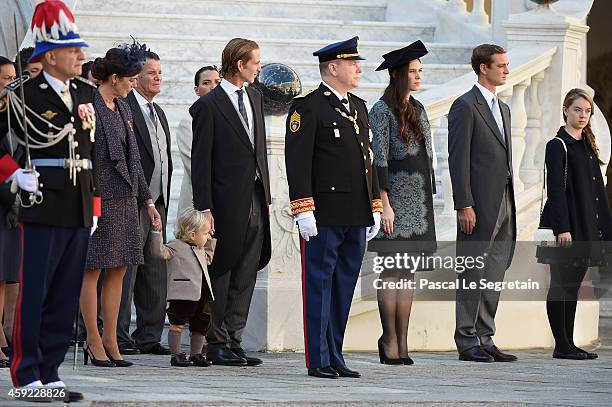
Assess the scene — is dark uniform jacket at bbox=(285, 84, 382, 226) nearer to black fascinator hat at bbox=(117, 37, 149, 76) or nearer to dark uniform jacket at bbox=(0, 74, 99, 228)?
black fascinator hat at bbox=(117, 37, 149, 76)

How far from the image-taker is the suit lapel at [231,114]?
8656mm

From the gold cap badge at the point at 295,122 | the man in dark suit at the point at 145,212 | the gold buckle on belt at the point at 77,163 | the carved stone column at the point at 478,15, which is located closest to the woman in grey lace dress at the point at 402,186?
the gold cap badge at the point at 295,122

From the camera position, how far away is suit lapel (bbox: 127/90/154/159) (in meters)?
9.34

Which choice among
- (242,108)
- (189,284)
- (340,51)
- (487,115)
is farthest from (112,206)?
(487,115)

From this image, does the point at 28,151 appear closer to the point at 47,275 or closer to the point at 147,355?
the point at 47,275

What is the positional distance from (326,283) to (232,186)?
2.86ft

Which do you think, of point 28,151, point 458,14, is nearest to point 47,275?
point 28,151

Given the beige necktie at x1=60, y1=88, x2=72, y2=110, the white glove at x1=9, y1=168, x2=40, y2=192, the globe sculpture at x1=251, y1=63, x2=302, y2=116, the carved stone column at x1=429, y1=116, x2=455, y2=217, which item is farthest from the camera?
the carved stone column at x1=429, y1=116, x2=455, y2=217

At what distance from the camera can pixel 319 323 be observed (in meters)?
8.02

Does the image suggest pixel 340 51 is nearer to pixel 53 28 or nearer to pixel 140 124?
pixel 140 124

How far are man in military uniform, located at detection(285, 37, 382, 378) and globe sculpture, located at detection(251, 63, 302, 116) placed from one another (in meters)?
1.43

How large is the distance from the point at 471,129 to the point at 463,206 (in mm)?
451

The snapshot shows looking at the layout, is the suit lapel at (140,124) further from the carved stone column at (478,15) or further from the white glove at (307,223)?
the carved stone column at (478,15)

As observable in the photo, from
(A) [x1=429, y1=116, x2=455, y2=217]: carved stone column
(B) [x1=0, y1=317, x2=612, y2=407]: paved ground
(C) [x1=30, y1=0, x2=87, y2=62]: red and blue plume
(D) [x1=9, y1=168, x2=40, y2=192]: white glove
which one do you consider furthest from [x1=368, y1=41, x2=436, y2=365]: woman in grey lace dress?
(D) [x1=9, y1=168, x2=40, y2=192]: white glove
